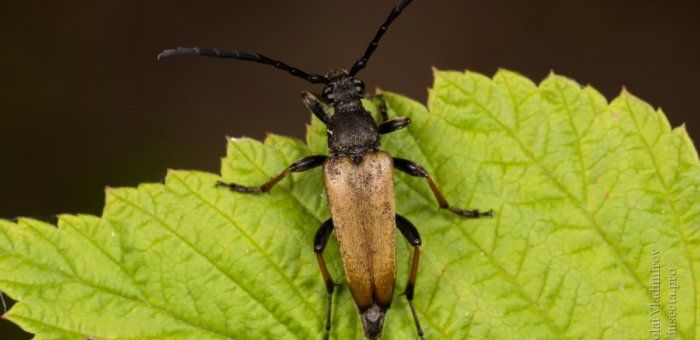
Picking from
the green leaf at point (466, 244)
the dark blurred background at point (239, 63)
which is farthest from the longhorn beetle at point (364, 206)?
the dark blurred background at point (239, 63)

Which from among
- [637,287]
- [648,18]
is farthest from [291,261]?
[648,18]

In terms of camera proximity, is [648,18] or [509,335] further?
[648,18]

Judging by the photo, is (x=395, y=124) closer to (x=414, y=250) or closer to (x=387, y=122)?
(x=387, y=122)

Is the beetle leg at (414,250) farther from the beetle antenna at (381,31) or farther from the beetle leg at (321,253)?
the beetle antenna at (381,31)

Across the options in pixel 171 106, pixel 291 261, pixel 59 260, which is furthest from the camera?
pixel 171 106

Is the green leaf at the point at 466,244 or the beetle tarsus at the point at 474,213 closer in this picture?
the green leaf at the point at 466,244

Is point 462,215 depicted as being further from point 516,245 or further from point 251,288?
point 251,288
